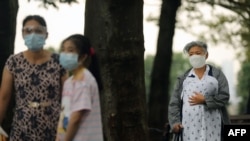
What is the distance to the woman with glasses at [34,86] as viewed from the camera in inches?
257

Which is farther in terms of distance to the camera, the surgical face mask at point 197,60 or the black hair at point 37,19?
the surgical face mask at point 197,60

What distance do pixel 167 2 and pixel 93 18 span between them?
1069 cm

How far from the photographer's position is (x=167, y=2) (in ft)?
68.6

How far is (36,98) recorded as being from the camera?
6531 mm

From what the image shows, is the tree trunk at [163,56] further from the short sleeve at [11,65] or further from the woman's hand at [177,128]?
the short sleeve at [11,65]

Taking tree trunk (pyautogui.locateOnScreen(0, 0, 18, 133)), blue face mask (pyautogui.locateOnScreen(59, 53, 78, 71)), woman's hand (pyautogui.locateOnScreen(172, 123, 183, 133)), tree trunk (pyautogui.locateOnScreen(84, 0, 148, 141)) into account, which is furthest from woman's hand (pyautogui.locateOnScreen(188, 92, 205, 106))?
tree trunk (pyautogui.locateOnScreen(0, 0, 18, 133))

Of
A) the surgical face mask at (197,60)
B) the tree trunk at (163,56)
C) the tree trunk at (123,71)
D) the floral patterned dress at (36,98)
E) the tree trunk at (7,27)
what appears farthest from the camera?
the tree trunk at (163,56)

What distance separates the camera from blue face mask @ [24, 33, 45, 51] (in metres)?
6.64

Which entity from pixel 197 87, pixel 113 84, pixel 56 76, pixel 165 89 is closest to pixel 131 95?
pixel 113 84

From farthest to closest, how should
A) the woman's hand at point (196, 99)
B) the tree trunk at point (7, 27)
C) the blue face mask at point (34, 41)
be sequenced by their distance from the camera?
the tree trunk at point (7, 27) → the woman's hand at point (196, 99) → the blue face mask at point (34, 41)

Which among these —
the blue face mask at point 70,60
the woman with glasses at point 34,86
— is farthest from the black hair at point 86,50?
the woman with glasses at point 34,86

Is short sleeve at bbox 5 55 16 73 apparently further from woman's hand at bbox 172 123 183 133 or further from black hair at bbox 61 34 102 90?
woman's hand at bbox 172 123 183 133

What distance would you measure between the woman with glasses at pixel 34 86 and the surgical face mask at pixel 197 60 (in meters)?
1.78

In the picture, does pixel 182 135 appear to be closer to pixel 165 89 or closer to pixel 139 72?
pixel 139 72
